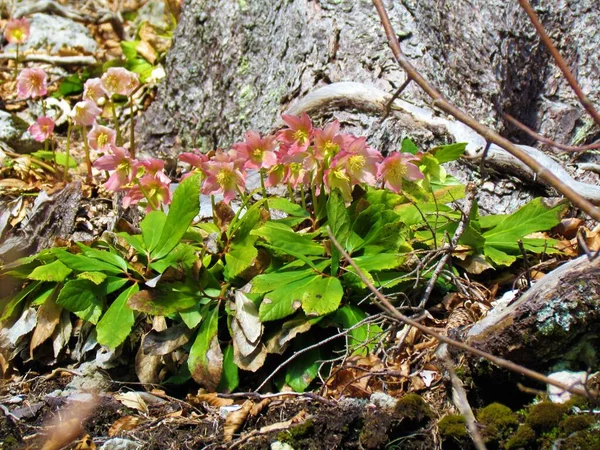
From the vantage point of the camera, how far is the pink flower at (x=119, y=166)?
270cm

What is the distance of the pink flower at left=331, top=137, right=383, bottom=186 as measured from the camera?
246 cm

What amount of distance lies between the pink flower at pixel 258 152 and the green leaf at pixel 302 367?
0.65 metres

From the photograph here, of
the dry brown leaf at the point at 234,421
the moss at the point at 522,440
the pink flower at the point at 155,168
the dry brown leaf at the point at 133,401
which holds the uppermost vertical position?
the pink flower at the point at 155,168

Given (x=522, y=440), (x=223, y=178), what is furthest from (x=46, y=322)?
(x=522, y=440)

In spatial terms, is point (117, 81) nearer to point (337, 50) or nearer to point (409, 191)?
point (337, 50)

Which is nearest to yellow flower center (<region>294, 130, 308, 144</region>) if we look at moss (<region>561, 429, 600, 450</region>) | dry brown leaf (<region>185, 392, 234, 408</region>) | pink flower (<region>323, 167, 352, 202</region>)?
pink flower (<region>323, 167, 352, 202</region>)

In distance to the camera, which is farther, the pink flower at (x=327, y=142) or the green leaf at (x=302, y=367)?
the pink flower at (x=327, y=142)

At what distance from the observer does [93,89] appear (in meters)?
3.46

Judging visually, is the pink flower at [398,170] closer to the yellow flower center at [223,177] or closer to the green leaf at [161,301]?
the yellow flower center at [223,177]

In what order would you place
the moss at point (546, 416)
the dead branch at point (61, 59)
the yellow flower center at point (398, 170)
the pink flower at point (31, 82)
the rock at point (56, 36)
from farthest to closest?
the rock at point (56, 36), the dead branch at point (61, 59), the pink flower at point (31, 82), the yellow flower center at point (398, 170), the moss at point (546, 416)

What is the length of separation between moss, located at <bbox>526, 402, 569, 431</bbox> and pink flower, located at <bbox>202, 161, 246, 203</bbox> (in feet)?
4.31

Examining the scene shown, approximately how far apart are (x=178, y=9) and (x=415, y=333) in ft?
13.7

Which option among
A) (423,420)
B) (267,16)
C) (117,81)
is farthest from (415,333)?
(267,16)

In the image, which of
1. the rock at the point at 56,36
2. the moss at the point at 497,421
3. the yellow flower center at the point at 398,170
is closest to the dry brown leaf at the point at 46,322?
the yellow flower center at the point at 398,170
